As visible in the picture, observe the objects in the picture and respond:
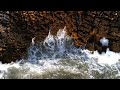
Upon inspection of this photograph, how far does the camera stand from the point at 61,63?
6723mm

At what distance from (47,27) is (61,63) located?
1163 mm

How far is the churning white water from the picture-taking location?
20.2 ft

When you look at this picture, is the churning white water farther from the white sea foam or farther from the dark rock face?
the dark rock face

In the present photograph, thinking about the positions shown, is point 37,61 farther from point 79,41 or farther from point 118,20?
point 118,20

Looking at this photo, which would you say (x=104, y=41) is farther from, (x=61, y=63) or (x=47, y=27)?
(x=47, y=27)

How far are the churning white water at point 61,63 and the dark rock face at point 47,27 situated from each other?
0.21 meters

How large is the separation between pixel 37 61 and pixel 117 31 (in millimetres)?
2488

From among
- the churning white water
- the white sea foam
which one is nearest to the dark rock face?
the white sea foam

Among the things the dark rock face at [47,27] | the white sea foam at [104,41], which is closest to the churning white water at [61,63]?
the white sea foam at [104,41]

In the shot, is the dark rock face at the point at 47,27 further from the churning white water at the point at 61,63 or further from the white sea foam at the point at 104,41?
the churning white water at the point at 61,63

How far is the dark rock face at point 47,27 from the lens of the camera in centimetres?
689
